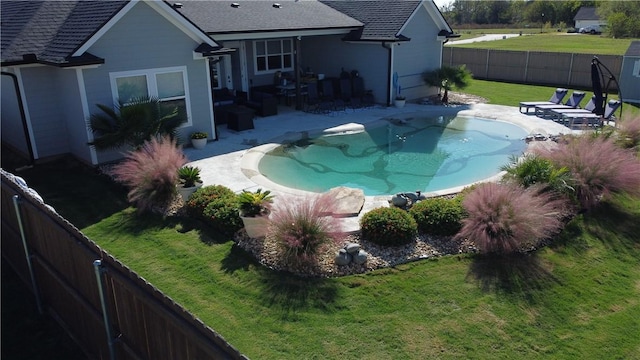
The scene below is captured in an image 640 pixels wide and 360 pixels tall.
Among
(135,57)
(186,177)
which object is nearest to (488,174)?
(186,177)

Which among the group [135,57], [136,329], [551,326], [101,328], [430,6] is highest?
[430,6]

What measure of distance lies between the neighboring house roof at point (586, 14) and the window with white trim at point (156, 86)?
3580 inches

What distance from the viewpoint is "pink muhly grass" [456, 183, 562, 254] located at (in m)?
8.02

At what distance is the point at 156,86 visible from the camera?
1347cm

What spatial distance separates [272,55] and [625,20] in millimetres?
56873

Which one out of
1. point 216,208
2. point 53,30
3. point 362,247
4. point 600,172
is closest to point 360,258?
point 362,247

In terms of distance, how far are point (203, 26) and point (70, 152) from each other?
6.14 metres

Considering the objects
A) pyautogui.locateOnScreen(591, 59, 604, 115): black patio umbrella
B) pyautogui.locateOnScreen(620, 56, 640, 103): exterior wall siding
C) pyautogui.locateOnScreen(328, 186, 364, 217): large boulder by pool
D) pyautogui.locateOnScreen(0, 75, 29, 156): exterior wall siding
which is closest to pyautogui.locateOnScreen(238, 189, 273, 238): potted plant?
pyautogui.locateOnScreen(328, 186, 364, 217): large boulder by pool

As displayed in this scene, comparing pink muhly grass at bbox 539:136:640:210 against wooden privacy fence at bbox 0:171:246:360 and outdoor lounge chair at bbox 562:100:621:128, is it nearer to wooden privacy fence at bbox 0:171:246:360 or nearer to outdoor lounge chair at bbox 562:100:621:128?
outdoor lounge chair at bbox 562:100:621:128

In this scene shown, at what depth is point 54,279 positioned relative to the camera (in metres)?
6.25

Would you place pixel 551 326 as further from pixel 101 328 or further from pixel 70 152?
pixel 70 152

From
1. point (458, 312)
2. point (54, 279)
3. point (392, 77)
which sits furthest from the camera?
point (392, 77)

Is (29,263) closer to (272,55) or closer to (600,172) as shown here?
(600,172)

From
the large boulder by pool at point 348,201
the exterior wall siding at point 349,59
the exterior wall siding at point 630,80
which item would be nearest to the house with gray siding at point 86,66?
the large boulder by pool at point 348,201
